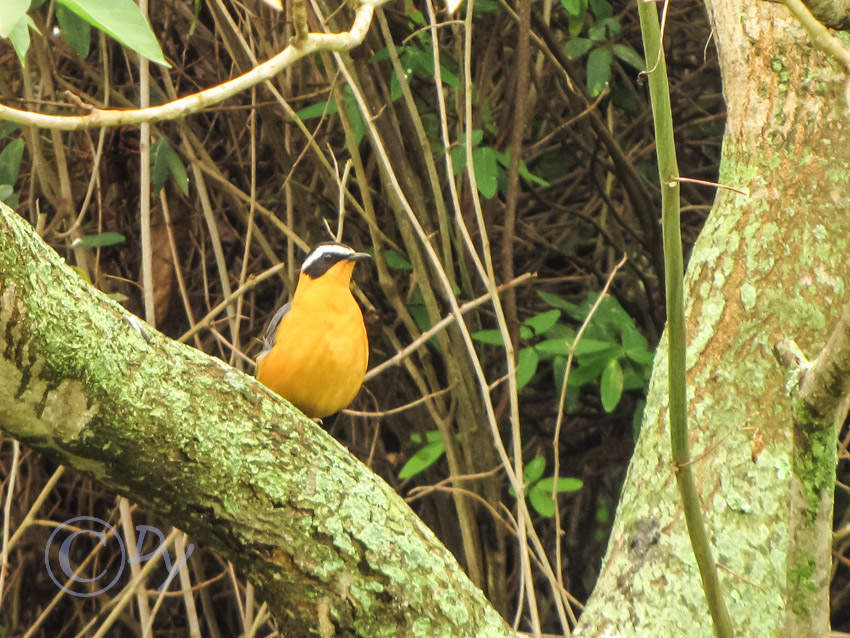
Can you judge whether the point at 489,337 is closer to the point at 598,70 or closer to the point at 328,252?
the point at 328,252

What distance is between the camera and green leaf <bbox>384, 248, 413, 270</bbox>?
380 cm

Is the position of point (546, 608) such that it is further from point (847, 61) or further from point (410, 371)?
point (847, 61)

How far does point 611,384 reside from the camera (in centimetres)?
346

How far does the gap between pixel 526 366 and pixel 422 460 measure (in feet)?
1.56

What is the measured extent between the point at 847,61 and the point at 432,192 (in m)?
2.70

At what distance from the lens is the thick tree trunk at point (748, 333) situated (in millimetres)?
2316

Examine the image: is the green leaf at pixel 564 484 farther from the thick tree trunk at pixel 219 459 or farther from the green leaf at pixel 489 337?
the thick tree trunk at pixel 219 459

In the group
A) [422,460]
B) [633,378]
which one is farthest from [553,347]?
[422,460]

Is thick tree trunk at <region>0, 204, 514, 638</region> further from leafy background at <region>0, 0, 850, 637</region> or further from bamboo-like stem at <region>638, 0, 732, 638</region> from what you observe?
leafy background at <region>0, 0, 850, 637</region>

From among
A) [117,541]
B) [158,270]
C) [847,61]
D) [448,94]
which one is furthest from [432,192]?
[847,61]

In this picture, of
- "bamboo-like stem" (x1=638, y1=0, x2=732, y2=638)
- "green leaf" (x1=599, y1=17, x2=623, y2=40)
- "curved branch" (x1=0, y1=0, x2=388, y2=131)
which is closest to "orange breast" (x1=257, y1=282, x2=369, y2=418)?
"green leaf" (x1=599, y1=17, x2=623, y2=40)

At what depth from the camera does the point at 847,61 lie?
1.13 metres

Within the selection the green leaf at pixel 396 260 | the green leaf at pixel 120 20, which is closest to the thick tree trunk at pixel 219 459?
the green leaf at pixel 120 20

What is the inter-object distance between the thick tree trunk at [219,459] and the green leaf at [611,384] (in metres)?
1.46
